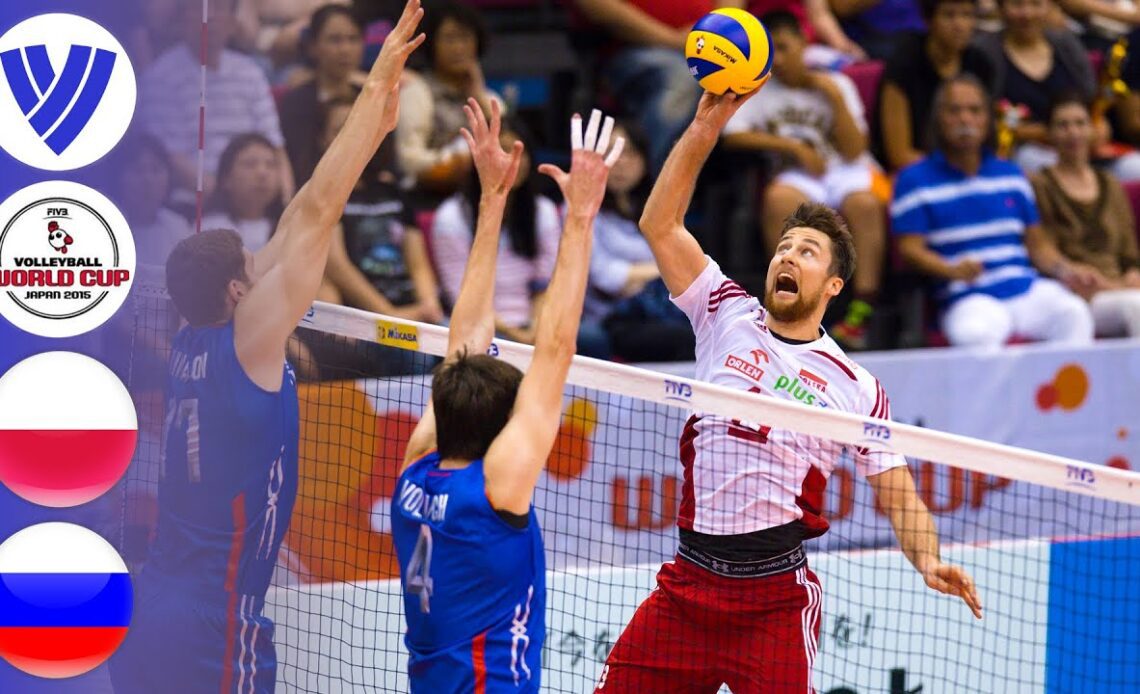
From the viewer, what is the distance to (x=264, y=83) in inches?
257

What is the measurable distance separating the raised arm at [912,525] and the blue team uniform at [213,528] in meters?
2.08

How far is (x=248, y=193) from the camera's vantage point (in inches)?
193

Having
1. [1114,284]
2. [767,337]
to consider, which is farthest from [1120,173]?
[767,337]

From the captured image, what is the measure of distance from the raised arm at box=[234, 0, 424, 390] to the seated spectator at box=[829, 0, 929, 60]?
302 inches

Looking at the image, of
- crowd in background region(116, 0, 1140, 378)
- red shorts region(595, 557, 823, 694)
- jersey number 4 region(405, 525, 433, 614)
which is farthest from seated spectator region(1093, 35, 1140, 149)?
jersey number 4 region(405, 525, 433, 614)

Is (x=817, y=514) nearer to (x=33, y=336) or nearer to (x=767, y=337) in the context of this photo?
(x=767, y=337)

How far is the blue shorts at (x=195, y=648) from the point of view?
4.62m

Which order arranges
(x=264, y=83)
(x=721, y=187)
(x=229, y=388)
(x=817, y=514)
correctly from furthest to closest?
1. (x=721, y=187)
2. (x=264, y=83)
3. (x=817, y=514)
4. (x=229, y=388)

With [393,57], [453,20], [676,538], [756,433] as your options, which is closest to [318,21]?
[453,20]

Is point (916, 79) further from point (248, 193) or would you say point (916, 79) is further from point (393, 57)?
point (248, 193)

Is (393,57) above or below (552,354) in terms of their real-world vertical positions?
above

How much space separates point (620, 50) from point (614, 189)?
4.92 ft

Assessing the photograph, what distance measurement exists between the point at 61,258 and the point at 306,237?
32.0 inches

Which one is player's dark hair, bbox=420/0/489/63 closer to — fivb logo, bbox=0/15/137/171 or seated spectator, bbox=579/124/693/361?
seated spectator, bbox=579/124/693/361
